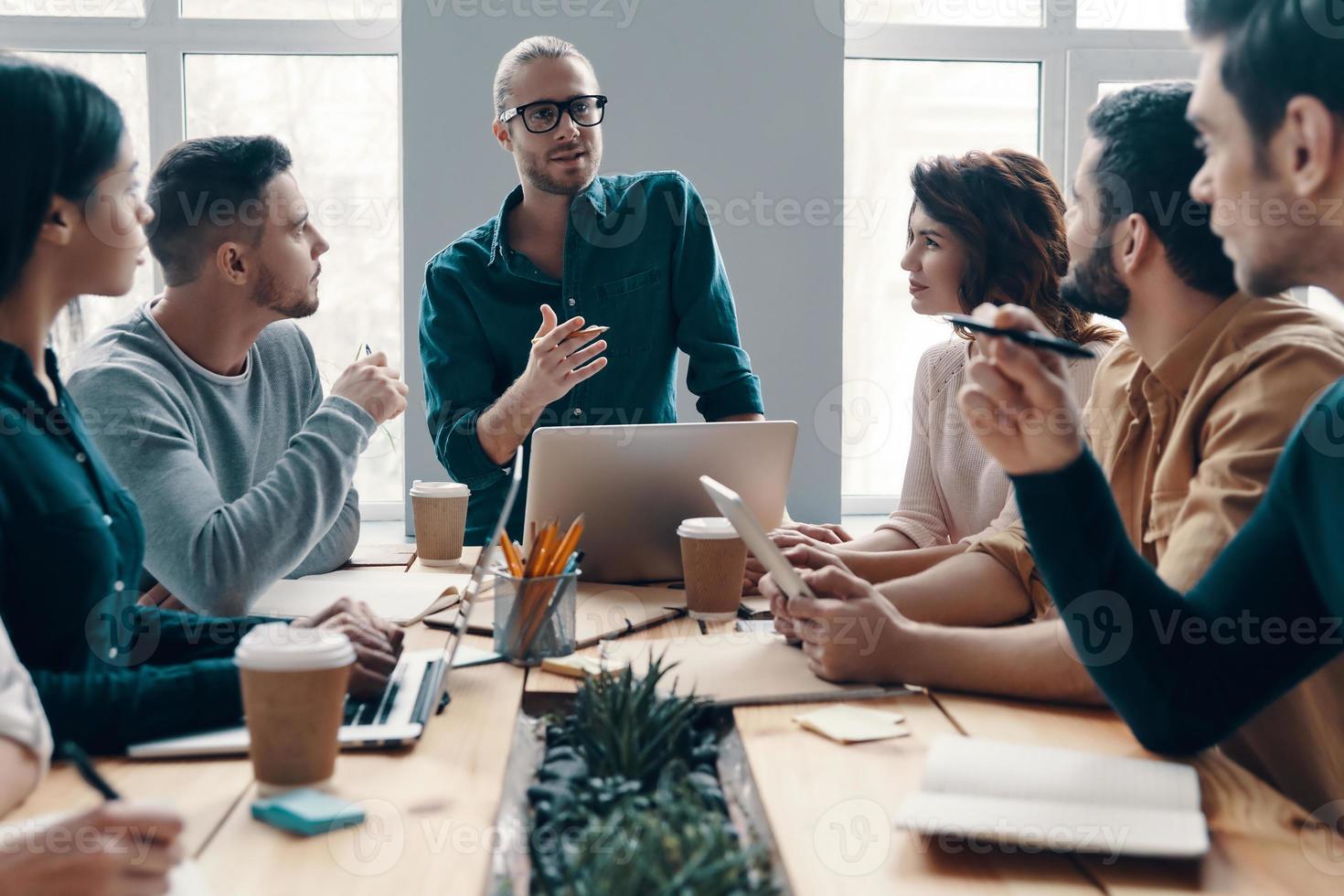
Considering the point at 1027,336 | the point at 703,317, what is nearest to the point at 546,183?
the point at 703,317

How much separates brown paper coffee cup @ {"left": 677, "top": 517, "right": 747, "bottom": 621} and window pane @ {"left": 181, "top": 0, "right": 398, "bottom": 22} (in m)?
3.36

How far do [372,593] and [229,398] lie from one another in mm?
468

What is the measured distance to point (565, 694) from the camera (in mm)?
1226

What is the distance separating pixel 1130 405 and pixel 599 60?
3.09m

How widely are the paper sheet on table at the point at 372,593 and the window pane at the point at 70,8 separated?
3.28 meters

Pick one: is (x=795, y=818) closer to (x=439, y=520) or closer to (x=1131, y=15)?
(x=439, y=520)

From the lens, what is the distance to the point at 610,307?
249 centimetres

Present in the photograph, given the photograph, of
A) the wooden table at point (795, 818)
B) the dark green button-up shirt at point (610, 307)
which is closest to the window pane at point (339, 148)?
the dark green button-up shirt at point (610, 307)

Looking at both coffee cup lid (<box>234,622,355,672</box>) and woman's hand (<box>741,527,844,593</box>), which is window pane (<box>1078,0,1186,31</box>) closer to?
woman's hand (<box>741,527,844,593</box>)

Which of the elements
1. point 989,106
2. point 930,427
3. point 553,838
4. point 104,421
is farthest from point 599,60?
point 553,838

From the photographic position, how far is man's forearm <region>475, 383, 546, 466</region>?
212 cm

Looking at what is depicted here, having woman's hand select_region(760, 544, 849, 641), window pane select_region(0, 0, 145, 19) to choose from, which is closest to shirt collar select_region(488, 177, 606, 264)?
woman's hand select_region(760, 544, 849, 641)

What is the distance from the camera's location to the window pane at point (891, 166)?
450cm

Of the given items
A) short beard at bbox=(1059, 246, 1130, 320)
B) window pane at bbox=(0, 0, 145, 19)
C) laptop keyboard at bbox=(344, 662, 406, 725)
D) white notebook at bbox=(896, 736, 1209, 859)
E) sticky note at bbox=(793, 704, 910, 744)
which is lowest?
sticky note at bbox=(793, 704, 910, 744)
